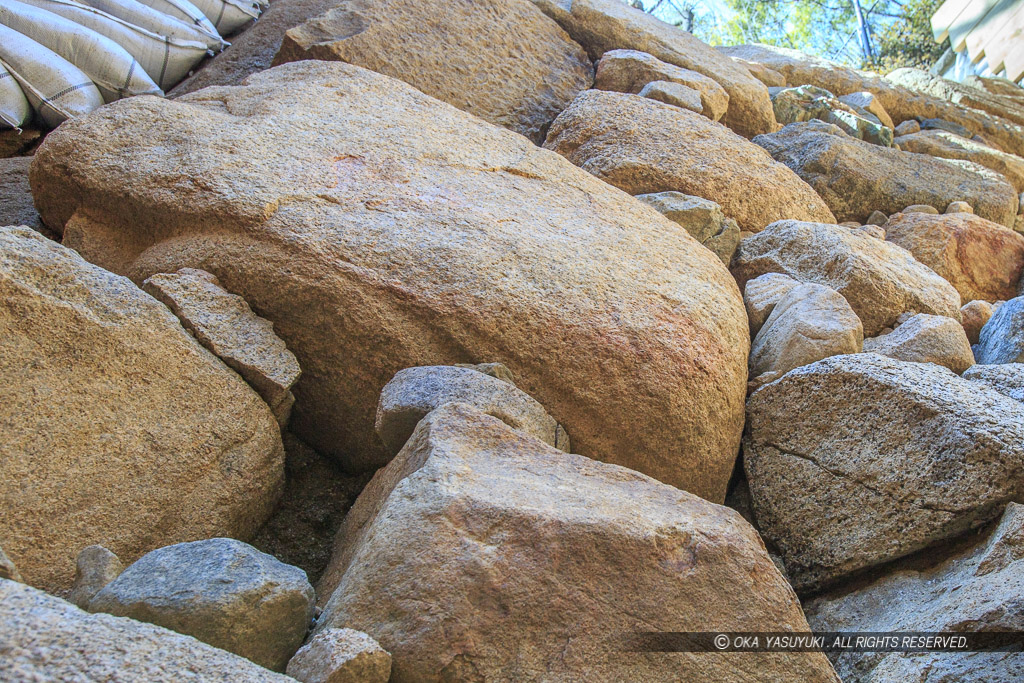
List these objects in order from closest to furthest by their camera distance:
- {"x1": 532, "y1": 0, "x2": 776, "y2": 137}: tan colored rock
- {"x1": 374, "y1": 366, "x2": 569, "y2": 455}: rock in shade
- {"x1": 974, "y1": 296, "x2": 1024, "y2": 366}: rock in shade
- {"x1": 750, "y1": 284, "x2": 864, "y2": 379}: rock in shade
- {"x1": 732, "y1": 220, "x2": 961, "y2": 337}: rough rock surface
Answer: {"x1": 374, "y1": 366, "x2": 569, "y2": 455}: rock in shade
{"x1": 750, "y1": 284, "x2": 864, "y2": 379}: rock in shade
{"x1": 974, "y1": 296, "x2": 1024, "y2": 366}: rock in shade
{"x1": 732, "y1": 220, "x2": 961, "y2": 337}: rough rock surface
{"x1": 532, "y1": 0, "x2": 776, "y2": 137}: tan colored rock

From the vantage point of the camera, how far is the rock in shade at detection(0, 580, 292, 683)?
107cm

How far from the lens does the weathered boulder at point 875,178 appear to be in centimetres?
421

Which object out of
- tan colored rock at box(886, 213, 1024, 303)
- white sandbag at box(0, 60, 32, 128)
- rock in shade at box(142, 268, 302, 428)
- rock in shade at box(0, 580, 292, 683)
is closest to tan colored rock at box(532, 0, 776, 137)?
tan colored rock at box(886, 213, 1024, 303)

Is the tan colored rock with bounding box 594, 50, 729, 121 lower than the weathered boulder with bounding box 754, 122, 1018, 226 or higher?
higher

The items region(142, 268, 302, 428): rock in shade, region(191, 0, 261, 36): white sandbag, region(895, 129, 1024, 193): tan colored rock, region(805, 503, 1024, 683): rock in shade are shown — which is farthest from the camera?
region(895, 129, 1024, 193): tan colored rock

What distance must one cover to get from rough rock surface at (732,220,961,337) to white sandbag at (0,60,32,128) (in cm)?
275

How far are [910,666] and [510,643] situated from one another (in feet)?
2.74

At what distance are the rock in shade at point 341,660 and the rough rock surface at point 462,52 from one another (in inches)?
117

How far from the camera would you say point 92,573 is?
1494mm

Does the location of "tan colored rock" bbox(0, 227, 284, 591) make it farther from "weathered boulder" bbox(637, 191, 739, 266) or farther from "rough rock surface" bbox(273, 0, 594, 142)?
"rough rock surface" bbox(273, 0, 594, 142)

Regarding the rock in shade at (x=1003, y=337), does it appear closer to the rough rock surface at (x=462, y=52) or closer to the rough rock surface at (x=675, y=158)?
the rough rock surface at (x=675, y=158)

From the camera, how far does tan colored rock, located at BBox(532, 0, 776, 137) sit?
5.03 metres

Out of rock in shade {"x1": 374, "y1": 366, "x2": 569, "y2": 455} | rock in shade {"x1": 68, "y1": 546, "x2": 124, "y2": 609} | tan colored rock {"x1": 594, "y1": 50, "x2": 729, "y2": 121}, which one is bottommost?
rock in shade {"x1": 68, "y1": 546, "x2": 124, "y2": 609}

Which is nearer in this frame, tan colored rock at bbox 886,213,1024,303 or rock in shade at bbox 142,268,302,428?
rock in shade at bbox 142,268,302,428
